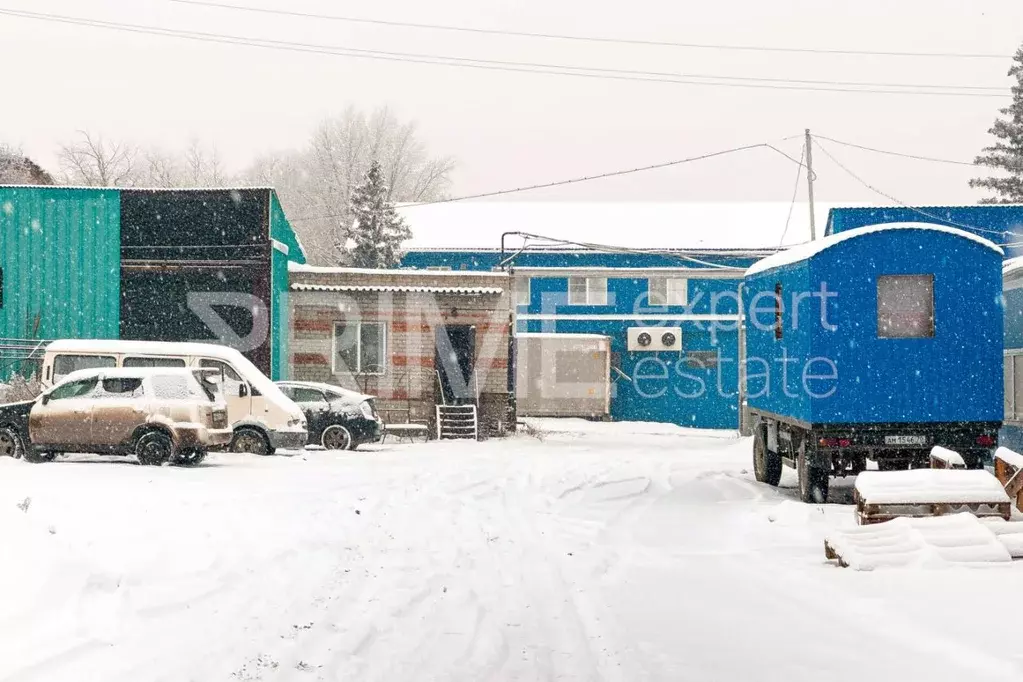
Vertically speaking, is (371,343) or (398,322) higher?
(398,322)

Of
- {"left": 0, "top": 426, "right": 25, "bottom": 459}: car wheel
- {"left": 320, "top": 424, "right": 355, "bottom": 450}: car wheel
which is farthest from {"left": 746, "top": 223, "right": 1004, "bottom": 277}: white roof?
{"left": 0, "top": 426, "right": 25, "bottom": 459}: car wheel

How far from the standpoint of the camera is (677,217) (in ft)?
164

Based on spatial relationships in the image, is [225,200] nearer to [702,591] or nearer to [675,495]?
[675,495]

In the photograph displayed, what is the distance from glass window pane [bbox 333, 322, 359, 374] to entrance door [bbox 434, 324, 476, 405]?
2.28m

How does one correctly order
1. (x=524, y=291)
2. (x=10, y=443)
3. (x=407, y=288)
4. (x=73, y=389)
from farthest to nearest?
(x=524, y=291), (x=407, y=288), (x=10, y=443), (x=73, y=389)

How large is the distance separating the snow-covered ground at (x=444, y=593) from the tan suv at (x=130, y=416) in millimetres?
2323

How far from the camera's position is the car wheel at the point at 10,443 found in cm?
1858

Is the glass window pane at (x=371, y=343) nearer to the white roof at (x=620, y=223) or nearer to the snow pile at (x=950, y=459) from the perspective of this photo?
the white roof at (x=620, y=223)

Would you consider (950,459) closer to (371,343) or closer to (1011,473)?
(1011,473)

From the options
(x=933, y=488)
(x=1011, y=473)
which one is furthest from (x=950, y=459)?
(x=933, y=488)

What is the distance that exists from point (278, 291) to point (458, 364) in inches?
208

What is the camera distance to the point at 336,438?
24.5 meters

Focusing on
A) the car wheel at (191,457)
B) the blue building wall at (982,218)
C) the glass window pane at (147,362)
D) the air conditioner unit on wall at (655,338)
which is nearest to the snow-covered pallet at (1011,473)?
the car wheel at (191,457)

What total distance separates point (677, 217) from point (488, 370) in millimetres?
20806
